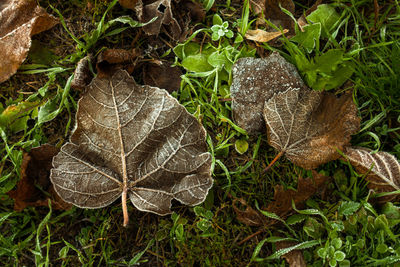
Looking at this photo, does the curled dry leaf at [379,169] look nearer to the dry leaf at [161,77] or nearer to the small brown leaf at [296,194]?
the small brown leaf at [296,194]

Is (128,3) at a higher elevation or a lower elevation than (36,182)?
higher

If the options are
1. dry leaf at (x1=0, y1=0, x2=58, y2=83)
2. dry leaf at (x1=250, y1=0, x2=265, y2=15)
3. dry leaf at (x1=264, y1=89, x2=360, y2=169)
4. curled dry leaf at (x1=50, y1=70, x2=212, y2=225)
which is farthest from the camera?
dry leaf at (x1=250, y1=0, x2=265, y2=15)

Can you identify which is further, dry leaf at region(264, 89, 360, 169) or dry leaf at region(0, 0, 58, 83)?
dry leaf at region(0, 0, 58, 83)

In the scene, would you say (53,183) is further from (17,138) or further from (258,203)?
(258,203)

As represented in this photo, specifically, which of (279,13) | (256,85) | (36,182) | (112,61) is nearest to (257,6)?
(279,13)

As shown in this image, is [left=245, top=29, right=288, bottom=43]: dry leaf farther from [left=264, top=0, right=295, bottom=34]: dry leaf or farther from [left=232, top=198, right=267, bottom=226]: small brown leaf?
[left=232, top=198, right=267, bottom=226]: small brown leaf

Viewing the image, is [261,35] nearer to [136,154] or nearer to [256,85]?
[256,85]

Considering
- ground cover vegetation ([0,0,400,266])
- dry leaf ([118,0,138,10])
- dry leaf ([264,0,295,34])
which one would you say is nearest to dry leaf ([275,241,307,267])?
ground cover vegetation ([0,0,400,266])

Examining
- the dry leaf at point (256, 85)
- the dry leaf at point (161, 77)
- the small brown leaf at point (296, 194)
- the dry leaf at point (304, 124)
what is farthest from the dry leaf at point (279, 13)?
the small brown leaf at point (296, 194)
